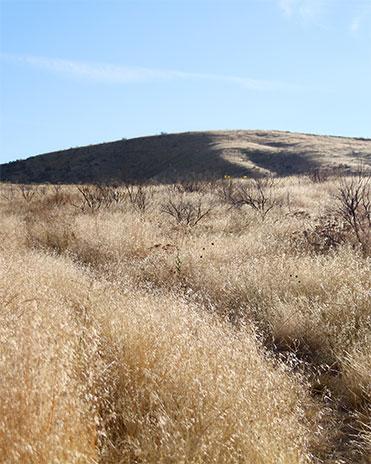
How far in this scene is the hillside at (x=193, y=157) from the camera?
40.2 metres

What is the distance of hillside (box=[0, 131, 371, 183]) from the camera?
40188mm

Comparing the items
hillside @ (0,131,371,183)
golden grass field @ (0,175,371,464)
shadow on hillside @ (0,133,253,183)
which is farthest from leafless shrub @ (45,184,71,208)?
shadow on hillside @ (0,133,253,183)

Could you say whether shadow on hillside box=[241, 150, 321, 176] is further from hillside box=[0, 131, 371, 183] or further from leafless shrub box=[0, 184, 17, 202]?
leafless shrub box=[0, 184, 17, 202]

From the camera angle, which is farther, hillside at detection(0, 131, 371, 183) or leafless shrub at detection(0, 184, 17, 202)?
hillside at detection(0, 131, 371, 183)

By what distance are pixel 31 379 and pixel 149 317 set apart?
1.41 meters

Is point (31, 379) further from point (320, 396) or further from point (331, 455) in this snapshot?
point (320, 396)

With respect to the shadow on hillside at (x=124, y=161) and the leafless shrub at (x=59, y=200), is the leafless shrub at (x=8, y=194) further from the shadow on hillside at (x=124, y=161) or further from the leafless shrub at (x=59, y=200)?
the shadow on hillside at (x=124, y=161)

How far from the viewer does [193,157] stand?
50.2 metres

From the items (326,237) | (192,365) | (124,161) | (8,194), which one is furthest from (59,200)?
(124,161)

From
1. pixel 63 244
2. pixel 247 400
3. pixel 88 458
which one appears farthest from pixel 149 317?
pixel 63 244

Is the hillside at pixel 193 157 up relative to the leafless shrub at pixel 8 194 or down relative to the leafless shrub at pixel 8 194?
up

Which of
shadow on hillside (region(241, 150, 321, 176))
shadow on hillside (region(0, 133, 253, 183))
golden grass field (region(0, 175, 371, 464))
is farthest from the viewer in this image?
shadow on hillside (region(0, 133, 253, 183))

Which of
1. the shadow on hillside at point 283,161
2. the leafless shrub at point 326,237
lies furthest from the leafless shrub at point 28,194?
the shadow on hillside at point 283,161

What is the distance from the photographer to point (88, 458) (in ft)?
7.38
